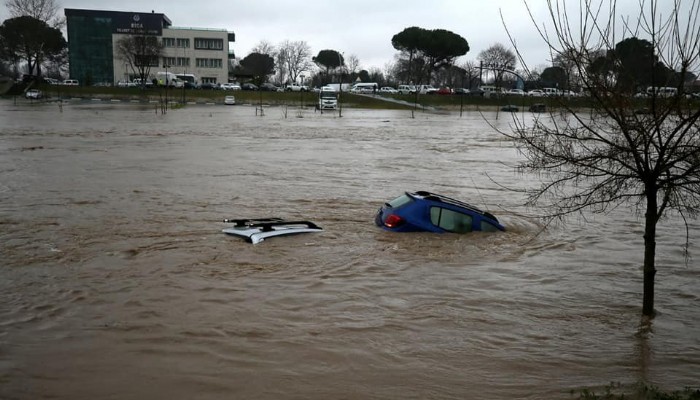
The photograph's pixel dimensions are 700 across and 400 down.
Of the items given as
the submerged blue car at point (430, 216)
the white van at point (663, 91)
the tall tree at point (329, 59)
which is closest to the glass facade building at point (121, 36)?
the tall tree at point (329, 59)

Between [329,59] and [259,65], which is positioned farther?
[329,59]

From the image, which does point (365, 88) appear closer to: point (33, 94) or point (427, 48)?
point (427, 48)

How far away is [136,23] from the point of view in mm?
117875

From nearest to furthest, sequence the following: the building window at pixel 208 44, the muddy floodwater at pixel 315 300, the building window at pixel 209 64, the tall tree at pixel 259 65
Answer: the muddy floodwater at pixel 315 300
the building window at pixel 208 44
the building window at pixel 209 64
the tall tree at pixel 259 65

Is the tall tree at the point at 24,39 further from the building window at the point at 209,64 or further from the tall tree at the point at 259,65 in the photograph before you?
the tall tree at the point at 259,65

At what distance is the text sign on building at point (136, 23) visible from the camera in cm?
11753

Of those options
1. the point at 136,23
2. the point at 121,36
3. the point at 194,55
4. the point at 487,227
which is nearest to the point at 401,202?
the point at 487,227

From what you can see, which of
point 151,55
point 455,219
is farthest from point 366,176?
point 151,55

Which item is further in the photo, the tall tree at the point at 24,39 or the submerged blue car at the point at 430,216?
the tall tree at the point at 24,39

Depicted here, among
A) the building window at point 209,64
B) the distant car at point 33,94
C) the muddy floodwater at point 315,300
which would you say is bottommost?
the muddy floodwater at point 315,300

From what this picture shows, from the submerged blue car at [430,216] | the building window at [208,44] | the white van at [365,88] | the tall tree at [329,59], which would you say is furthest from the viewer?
the tall tree at [329,59]

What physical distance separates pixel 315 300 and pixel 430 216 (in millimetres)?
4186

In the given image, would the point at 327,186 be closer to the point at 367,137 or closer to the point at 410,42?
the point at 367,137

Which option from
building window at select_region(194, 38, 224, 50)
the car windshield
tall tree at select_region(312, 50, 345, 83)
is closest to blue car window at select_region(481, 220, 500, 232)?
the car windshield
